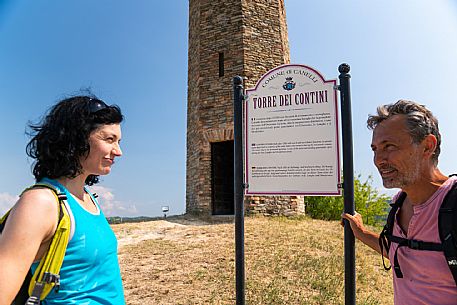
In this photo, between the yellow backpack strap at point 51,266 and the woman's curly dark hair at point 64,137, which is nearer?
the yellow backpack strap at point 51,266

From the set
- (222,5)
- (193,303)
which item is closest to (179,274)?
(193,303)

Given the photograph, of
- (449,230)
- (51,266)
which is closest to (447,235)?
(449,230)

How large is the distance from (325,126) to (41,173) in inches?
102

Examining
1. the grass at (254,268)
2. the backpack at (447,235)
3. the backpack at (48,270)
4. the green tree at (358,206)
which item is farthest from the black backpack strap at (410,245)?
the green tree at (358,206)

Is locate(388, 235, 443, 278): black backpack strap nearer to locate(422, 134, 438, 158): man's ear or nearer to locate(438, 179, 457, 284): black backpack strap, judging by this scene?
locate(438, 179, 457, 284): black backpack strap

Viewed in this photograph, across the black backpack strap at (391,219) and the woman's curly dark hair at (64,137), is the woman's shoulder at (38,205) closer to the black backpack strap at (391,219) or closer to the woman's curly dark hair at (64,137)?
the woman's curly dark hair at (64,137)


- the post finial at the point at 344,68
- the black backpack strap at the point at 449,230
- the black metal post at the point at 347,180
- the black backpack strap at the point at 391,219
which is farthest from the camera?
the post finial at the point at 344,68

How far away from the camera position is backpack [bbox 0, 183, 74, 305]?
1.46 meters

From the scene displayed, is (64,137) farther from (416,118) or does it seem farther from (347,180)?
(347,180)

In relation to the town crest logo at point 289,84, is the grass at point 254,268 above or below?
below

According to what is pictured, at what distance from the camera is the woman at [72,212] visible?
4.61ft

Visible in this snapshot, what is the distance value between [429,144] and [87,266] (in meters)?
1.94

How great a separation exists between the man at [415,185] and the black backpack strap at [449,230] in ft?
0.16

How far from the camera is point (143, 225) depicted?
35.3 feet
